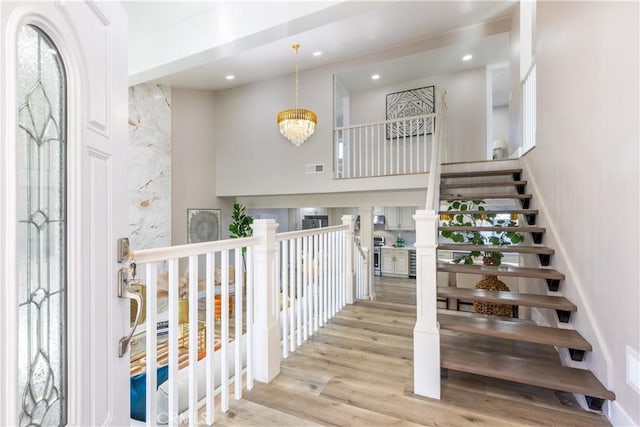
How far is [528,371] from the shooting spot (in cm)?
184

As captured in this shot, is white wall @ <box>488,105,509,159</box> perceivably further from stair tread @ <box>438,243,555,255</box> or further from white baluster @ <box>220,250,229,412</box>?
white baluster @ <box>220,250,229,412</box>

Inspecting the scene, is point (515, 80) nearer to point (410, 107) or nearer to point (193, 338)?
point (410, 107)

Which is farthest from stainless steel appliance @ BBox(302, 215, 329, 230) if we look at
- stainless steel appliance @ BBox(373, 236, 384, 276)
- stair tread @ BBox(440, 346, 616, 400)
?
stair tread @ BBox(440, 346, 616, 400)

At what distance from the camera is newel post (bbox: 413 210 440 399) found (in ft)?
6.23

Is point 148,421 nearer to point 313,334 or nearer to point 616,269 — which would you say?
point 313,334

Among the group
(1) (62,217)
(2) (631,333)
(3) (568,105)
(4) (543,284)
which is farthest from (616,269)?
(1) (62,217)

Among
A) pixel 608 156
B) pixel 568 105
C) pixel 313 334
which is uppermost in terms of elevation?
pixel 568 105

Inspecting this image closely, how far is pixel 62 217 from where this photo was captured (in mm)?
703

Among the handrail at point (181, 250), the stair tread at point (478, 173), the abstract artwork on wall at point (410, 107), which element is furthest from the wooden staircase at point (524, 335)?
the abstract artwork on wall at point (410, 107)

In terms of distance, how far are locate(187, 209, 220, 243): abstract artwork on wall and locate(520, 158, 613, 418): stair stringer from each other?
5614 mm

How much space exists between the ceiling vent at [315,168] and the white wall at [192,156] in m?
2.26

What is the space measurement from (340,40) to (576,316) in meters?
4.52

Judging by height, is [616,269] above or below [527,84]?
below

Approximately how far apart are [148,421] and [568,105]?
338 cm
